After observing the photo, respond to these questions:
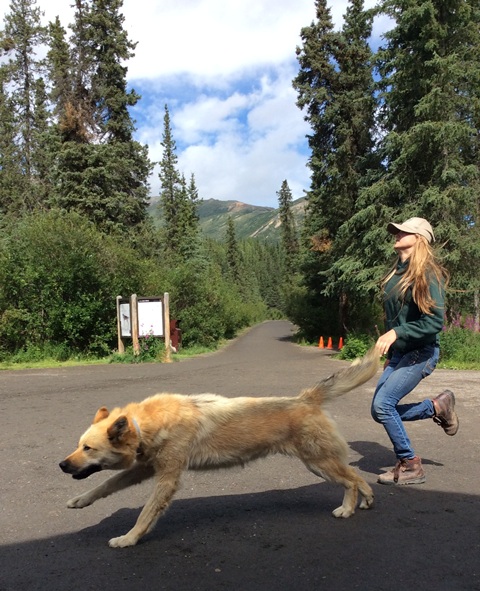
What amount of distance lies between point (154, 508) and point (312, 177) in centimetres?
2379

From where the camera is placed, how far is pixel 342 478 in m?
3.85

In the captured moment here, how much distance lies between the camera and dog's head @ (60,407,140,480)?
3.45 m

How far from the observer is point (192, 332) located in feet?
83.4

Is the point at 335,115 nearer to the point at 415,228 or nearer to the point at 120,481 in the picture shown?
the point at 415,228

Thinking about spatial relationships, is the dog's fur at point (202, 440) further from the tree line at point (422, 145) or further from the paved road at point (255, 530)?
the tree line at point (422, 145)

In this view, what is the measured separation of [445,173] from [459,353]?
19.9ft

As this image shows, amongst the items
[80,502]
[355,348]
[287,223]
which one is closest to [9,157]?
[355,348]

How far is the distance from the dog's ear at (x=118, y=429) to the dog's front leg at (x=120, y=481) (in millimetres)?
417

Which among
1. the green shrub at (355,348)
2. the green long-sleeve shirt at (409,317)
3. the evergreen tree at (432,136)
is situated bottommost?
the green shrub at (355,348)

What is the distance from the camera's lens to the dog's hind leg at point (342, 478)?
381 cm

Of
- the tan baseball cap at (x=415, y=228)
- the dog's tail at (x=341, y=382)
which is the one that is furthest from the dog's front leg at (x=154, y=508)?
the tan baseball cap at (x=415, y=228)

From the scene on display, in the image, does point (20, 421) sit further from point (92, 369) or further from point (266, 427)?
point (92, 369)

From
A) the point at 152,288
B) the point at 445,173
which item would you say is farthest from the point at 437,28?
the point at 152,288

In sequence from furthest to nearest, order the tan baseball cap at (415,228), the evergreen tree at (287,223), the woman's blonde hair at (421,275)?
the evergreen tree at (287,223)
the tan baseball cap at (415,228)
the woman's blonde hair at (421,275)
